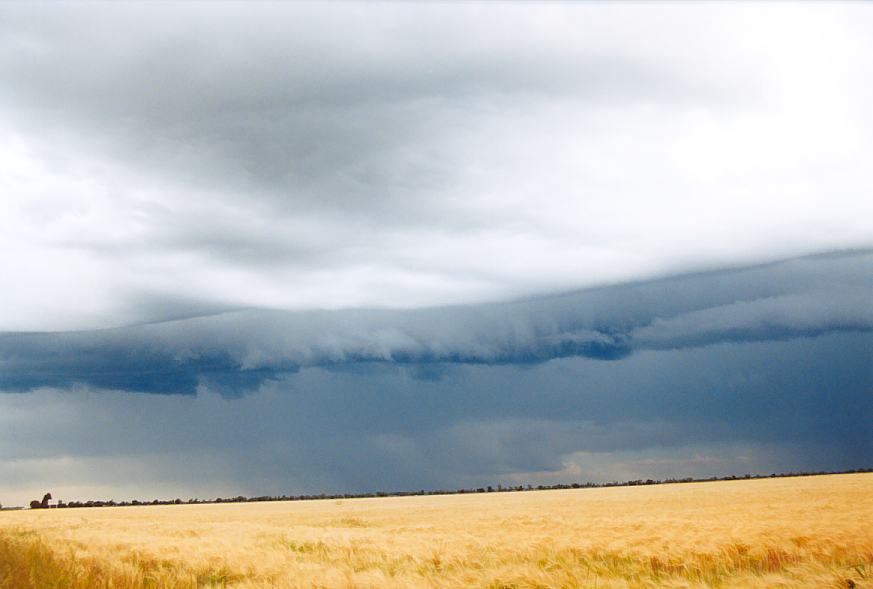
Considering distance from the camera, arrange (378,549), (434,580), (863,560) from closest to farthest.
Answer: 1. (434,580)
2. (863,560)
3. (378,549)

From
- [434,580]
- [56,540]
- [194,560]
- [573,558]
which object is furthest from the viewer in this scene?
[56,540]

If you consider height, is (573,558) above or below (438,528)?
above

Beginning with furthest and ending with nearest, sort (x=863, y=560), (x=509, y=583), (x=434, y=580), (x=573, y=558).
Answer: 1. (x=573, y=558)
2. (x=863, y=560)
3. (x=434, y=580)
4. (x=509, y=583)

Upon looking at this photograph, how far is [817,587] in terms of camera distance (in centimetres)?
1184

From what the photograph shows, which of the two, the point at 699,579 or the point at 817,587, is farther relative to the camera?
the point at 699,579

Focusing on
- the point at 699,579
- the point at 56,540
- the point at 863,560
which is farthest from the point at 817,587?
the point at 56,540

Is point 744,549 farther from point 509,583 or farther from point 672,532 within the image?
point 509,583

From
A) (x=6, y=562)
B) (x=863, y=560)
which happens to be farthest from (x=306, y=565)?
(x=863, y=560)

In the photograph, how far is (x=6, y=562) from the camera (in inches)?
709

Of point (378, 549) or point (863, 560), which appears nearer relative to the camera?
point (863, 560)

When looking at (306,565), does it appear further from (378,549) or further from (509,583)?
(509,583)

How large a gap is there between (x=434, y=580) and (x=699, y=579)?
5550 millimetres

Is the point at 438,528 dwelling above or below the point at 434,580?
below

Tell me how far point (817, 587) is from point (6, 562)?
19.0 metres
